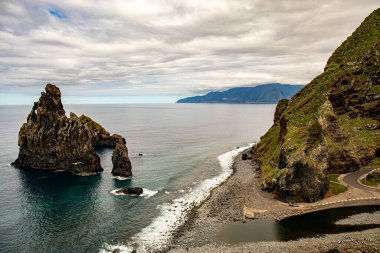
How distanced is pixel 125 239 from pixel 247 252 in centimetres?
2598

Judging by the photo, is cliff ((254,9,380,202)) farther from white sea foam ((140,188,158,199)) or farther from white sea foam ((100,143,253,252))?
white sea foam ((140,188,158,199))

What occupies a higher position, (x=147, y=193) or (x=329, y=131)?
(x=329, y=131)

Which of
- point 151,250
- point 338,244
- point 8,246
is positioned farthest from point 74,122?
point 338,244

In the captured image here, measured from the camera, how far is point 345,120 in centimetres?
12000

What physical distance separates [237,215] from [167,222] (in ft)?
57.2

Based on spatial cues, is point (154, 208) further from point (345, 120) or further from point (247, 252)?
point (345, 120)

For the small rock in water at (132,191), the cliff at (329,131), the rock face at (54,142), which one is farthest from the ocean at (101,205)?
the cliff at (329,131)

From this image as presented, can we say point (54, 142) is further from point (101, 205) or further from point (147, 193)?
point (147, 193)

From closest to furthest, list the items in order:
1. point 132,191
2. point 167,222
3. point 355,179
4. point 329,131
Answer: point 167,222
point 355,179
point 132,191
point 329,131

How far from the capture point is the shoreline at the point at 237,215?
211 feet

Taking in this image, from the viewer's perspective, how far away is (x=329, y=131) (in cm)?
10825

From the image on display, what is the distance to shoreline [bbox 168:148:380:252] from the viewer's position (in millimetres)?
64312

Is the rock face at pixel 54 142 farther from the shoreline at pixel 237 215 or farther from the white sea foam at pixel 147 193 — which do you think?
the shoreline at pixel 237 215

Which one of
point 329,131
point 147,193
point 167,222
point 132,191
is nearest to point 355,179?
point 329,131
